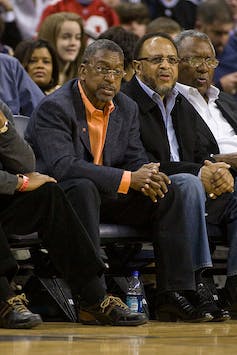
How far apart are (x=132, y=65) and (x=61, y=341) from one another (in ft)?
9.80

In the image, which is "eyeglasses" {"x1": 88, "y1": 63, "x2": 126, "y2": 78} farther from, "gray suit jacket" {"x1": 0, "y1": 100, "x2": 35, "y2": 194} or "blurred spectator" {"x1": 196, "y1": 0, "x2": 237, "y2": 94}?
"blurred spectator" {"x1": 196, "y1": 0, "x2": 237, "y2": 94}

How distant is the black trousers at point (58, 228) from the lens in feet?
18.1

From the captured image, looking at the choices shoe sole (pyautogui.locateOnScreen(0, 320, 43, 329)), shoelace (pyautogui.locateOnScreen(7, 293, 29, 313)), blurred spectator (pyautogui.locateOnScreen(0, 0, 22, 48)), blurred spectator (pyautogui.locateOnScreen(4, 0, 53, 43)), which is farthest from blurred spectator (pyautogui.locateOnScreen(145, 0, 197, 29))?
shoe sole (pyautogui.locateOnScreen(0, 320, 43, 329))

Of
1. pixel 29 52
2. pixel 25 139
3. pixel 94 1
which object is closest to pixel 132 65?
pixel 29 52

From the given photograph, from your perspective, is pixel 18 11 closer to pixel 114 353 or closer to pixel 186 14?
pixel 186 14

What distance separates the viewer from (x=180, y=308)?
19.6ft

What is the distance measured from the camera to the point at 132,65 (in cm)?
734

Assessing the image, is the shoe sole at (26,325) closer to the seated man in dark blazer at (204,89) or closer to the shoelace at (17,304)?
the shoelace at (17,304)

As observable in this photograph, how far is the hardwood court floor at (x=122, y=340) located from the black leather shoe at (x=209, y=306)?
0.61ft

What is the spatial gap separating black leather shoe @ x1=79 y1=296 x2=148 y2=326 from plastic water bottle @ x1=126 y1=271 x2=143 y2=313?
0.51 metres

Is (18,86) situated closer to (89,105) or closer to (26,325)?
(89,105)

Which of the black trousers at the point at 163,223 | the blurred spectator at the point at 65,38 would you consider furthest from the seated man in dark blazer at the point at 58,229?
the blurred spectator at the point at 65,38

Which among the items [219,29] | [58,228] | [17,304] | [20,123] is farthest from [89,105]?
[219,29]

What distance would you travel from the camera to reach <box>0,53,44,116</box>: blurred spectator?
7.12 m
